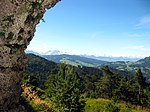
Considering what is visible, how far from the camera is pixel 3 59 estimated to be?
1065 cm

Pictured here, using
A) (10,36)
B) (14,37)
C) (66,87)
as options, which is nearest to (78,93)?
(66,87)

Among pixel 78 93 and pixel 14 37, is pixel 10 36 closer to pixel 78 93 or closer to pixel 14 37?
pixel 14 37

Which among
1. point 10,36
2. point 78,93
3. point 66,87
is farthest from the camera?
point 78,93

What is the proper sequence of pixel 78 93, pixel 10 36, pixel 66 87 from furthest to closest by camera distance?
pixel 78 93 → pixel 66 87 → pixel 10 36

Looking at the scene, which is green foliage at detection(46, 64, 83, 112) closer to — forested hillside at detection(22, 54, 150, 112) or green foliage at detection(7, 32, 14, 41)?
forested hillside at detection(22, 54, 150, 112)

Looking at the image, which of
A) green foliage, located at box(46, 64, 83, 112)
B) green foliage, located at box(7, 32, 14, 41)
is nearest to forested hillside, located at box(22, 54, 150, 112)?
green foliage, located at box(46, 64, 83, 112)

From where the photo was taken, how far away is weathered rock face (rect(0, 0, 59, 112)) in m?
10.2

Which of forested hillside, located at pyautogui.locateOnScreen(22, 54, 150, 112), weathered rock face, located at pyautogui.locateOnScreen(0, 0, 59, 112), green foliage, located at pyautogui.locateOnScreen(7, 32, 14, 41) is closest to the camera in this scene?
weathered rock face, located at pyautogui.locateOnScreen(0, 0, 59, 112)

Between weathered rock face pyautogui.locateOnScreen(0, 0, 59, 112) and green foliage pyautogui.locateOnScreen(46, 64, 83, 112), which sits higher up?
weathered rock face pyautogui.locateOnScreen(0, 0, 59, 112)

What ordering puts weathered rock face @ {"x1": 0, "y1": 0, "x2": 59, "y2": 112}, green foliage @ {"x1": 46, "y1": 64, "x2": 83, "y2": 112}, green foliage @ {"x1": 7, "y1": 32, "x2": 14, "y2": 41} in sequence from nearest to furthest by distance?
1. weathered rock face @ {"x1": 0, "y1": 0, "x2": 59, "y2": 112}
2. green foliage @ {"x1": 7, "y1": 32, "x2": 14, "y2": 41}
3. green foliage @ {"x1": 46, "y1": 64, "x2": 83, "y2": 112}

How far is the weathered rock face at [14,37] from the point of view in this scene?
10.2 m

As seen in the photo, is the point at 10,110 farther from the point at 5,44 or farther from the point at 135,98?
the point at 135,98

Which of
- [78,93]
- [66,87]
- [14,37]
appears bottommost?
[78,93]

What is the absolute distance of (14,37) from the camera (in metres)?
10.5
